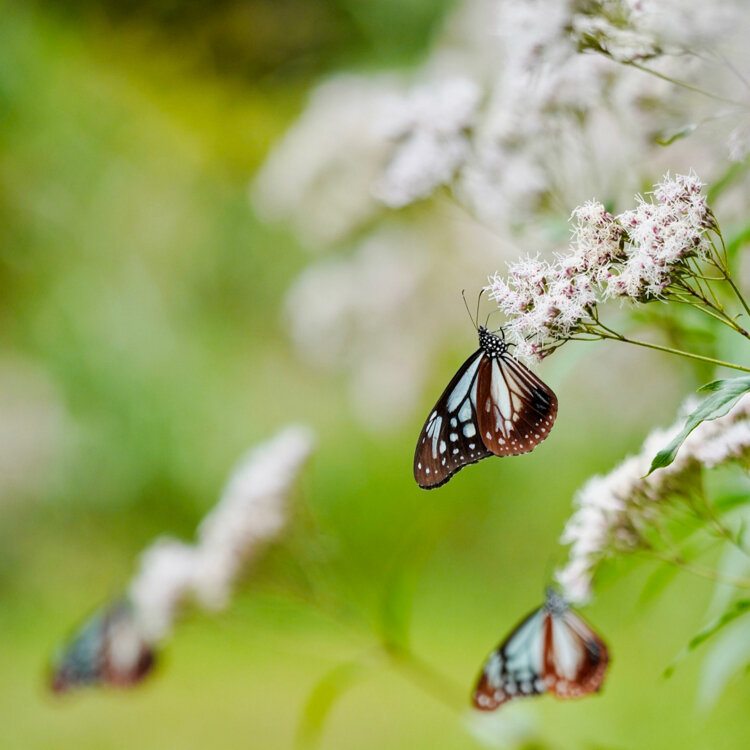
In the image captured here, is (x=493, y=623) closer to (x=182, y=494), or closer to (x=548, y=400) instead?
(x=182, y=494)

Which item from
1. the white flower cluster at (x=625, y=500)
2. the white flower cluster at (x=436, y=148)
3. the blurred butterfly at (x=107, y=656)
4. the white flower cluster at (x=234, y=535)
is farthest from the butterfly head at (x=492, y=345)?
the blurred butterfly at (x=107, y=656)

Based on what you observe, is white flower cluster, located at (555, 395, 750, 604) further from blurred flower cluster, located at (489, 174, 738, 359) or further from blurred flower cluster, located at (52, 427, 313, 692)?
blurred flower cluster, located at (52, 427, 313, 692)

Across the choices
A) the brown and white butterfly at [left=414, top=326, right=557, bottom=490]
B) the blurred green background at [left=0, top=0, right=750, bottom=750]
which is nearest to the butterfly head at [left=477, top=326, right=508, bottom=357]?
the brown and white butterfly at [left=414, top=326, right=557, bottom=490]

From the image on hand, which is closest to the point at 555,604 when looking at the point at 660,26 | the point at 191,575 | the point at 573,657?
the point at 573,657

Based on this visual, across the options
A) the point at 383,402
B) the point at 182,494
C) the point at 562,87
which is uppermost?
the point at 182,494

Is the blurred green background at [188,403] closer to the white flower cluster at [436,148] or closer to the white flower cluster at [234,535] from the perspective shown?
the white flower cluster at [234,535]

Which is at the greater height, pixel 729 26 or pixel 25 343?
pixel 25 343

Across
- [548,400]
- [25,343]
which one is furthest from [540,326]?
[25,343]
